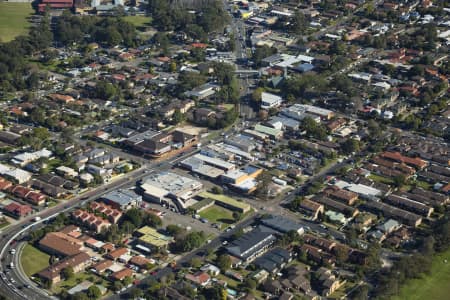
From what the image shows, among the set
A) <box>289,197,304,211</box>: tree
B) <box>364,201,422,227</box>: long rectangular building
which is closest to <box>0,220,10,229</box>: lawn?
<box>289,197,304,211</box>: tree

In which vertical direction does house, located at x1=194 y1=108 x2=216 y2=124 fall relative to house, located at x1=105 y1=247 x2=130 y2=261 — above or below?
above

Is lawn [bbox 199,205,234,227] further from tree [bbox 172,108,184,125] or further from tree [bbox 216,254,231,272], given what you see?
tree [bbox 172,108,184,125]

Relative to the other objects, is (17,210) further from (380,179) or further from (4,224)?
(380,179)

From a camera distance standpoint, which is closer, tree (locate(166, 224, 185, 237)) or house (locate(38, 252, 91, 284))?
house (locate(38, 252, 91, 284))

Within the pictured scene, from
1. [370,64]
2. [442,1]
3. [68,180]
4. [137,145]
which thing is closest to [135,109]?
[137,145]

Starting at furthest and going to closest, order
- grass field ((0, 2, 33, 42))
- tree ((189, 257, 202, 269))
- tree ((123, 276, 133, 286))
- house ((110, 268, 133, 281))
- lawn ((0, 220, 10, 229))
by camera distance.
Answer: grass field ((0, 2, 33, 42)) → lawn ((0, 220, 10, 229)) → tree ((189, 257, 202, 269)) → house ((110, 268, 133, 281)) → tree ((123, 276, 133, 286))

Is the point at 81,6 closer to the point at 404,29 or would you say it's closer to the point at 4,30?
the point at 4,30

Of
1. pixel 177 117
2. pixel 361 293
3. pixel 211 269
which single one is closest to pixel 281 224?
pixel 211 269

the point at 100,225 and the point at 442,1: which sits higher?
the point at 442,1
